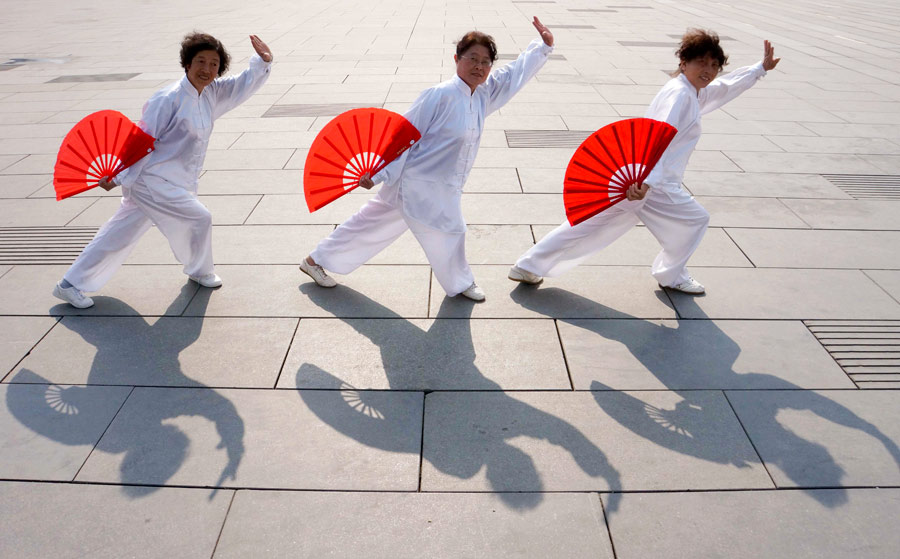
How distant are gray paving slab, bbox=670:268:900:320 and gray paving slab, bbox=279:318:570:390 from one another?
105cm

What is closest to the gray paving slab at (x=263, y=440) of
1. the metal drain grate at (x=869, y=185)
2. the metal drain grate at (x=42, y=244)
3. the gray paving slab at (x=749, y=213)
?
the metal drain grate at (x=42, y=244)

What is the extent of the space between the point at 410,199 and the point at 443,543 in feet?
6.57

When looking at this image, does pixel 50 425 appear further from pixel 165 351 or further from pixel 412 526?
pixel 412 526

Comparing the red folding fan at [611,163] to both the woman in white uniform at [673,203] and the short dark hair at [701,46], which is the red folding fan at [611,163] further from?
the short dark hair at [701,46]

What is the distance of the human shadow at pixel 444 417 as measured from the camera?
9.35 ft

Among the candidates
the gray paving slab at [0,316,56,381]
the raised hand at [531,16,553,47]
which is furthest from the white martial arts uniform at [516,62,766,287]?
the gray paving slab at [0,316,56,381]

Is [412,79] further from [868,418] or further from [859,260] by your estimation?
[868,418]

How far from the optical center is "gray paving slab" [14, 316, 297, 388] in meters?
3.43

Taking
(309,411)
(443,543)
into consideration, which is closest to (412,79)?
(309,411)

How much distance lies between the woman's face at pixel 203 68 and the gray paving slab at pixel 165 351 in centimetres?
136

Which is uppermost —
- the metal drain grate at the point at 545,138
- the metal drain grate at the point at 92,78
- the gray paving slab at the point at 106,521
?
the gray paving slab at the point at 106,521

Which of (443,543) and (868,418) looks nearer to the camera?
(443,543)

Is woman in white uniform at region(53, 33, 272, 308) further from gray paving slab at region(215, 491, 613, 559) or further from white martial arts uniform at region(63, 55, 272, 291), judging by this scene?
gray paving slab at region(215, 491, 613, 559)

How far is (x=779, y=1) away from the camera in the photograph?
2359cm
